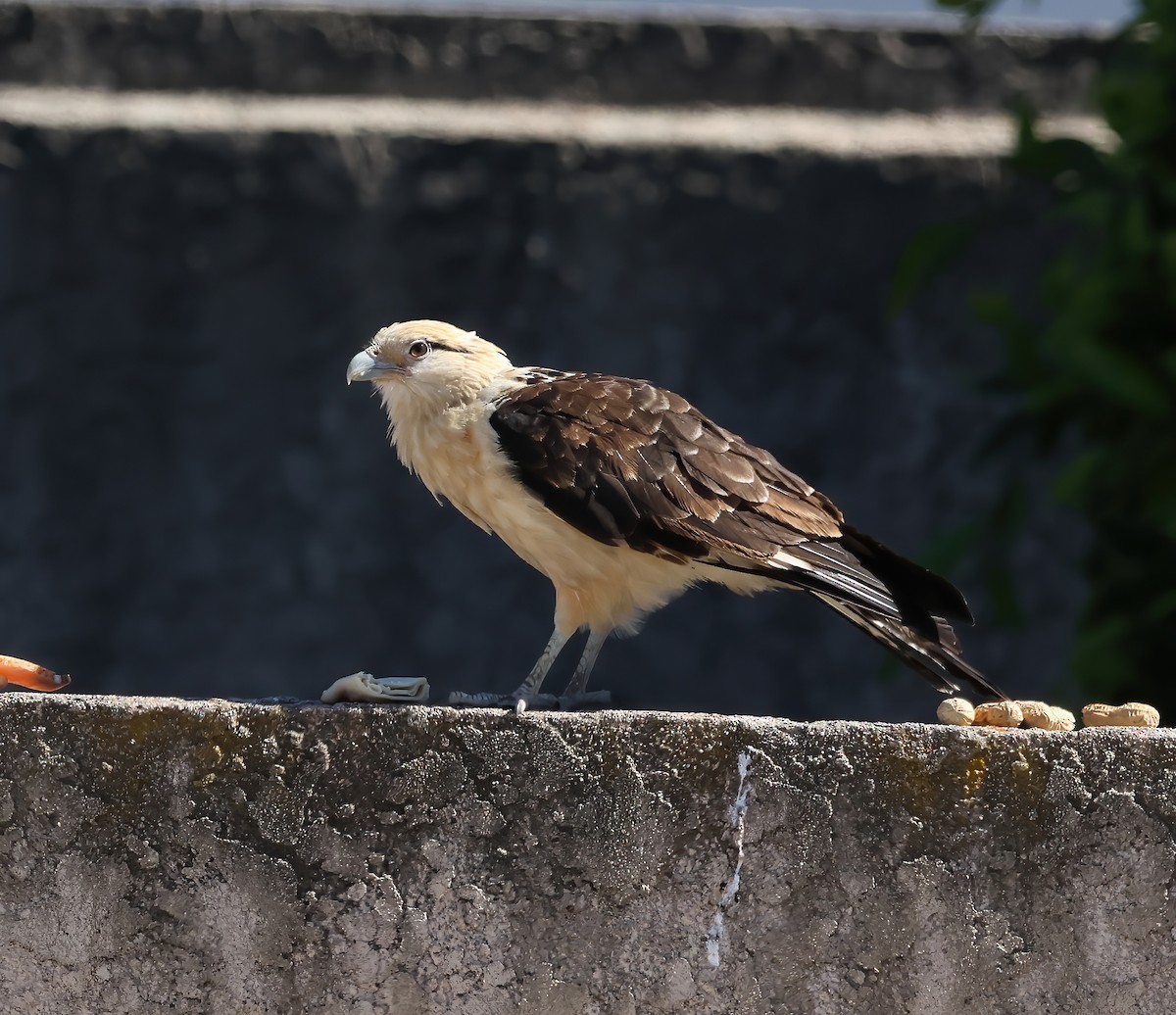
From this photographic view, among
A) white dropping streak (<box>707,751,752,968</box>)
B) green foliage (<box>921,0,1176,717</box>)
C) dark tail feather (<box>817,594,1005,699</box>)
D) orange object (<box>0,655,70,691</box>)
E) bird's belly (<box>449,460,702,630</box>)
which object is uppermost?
green foliage (<box>921,0,1176,717</box>)

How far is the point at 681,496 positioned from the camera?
3.79 metres

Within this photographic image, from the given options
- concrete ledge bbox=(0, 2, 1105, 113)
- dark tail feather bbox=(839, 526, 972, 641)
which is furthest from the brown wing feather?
concrete ledge bbox=(0, 2, 1105, 113)

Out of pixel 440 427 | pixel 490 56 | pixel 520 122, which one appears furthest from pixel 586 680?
pixel 490 56

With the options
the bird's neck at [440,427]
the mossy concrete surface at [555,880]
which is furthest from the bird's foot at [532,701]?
the bird's neck at [440,427]

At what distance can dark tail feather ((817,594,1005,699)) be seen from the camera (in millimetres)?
3791

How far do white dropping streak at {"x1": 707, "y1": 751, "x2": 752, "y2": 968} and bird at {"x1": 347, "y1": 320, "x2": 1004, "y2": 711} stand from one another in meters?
0.73

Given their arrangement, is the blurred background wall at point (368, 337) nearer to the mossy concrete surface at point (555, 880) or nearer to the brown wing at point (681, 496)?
the brown wing at point (681, 496)

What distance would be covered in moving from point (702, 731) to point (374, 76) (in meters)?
5.63

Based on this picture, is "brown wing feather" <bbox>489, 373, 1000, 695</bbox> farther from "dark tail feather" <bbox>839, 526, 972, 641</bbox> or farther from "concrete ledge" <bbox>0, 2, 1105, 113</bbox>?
"concrete ledge" <bbox>0, 2, 1105, 113</bbox>

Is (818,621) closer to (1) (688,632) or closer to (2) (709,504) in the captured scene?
(1) (688,632)

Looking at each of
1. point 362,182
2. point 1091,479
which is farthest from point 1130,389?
point 362,182

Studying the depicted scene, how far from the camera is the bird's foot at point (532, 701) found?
3.40m

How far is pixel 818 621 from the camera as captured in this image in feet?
25.2

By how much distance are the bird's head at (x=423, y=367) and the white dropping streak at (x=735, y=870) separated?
4.77 ft
